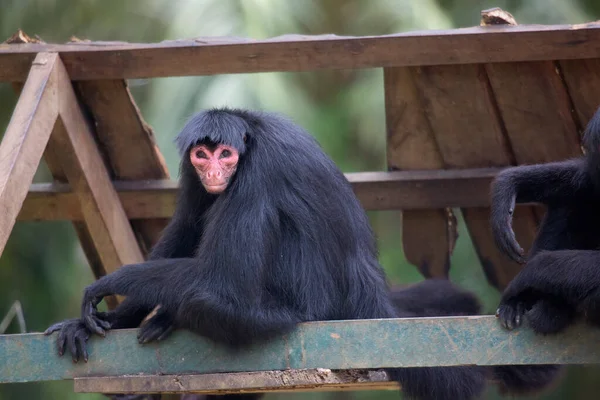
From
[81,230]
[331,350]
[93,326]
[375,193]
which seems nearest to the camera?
[331,350]

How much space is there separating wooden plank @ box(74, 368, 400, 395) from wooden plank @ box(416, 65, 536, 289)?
288cm

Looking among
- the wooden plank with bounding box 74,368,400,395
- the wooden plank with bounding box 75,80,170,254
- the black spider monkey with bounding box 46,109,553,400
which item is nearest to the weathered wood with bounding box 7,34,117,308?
the wooden plank with bounding box 75,80,170,254

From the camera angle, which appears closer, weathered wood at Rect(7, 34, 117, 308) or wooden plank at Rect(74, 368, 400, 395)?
wooden plank at Rect(74, 368, 400, 395)

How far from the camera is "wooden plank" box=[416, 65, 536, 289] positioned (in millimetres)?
7867

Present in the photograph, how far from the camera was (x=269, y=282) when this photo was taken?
20.9 feet

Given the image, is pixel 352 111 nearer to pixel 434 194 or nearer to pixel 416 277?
pixel 416 277

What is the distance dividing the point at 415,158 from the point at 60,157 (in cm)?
313

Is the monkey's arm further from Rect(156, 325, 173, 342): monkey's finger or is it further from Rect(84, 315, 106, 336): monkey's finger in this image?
Rect(84, 315, 106, 336): monkey's finger

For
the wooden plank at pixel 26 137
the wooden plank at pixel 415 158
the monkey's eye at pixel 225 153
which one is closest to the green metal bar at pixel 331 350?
the wooden plank at pixel 26 137

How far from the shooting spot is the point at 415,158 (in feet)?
28.1

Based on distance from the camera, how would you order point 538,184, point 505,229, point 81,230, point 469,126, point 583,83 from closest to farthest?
point 505,229 → point 538,184 → point 583,83 → point 469,126 → point 81,230

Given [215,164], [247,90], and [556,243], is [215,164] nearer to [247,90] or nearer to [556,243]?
[556,243]

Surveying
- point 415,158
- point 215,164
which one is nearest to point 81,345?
point 215,164

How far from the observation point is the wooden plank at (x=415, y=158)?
8.15 metres
